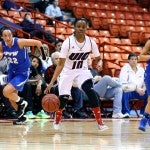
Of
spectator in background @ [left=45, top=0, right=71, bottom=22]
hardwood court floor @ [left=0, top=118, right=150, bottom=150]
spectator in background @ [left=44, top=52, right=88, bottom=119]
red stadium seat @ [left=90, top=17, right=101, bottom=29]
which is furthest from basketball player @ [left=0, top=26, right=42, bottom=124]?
red stadium seat @ [left=90, top=17, right=101, bottom=29]

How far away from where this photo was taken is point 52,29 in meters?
15.5

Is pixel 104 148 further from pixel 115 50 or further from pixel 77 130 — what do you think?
pixel 115 50

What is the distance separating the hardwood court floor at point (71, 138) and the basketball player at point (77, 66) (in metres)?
0.44

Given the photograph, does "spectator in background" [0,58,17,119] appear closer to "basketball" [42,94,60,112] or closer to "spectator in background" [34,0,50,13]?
"basketball" [42,94,60,112]

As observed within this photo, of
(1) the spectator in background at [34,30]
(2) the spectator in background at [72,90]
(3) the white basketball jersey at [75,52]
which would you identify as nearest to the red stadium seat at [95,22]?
(1) the spectator in background at [34,30]

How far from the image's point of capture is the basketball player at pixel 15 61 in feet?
29.7

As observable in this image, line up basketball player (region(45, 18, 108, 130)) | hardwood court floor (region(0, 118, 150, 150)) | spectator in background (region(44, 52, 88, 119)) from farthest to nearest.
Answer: spectator in background (region(44, 52, 88, 119)) < basketball player (region(45, 18, 108, 130)) < hardwood court floor (region(0, 118, 150, 150))

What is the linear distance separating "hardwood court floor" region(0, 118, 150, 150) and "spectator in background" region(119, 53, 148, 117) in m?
2.39

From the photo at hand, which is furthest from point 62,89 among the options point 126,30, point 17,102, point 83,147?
point 126,30

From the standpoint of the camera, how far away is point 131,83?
38.6 ft

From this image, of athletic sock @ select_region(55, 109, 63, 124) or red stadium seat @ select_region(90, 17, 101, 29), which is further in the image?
red stadium seat @ select_region(90, 17, 101, 29)

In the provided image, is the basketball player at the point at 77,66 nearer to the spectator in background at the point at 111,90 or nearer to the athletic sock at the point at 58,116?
the athletic sock at the point at 58,116

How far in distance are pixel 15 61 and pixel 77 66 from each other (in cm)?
139

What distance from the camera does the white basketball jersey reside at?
26.7 ft
